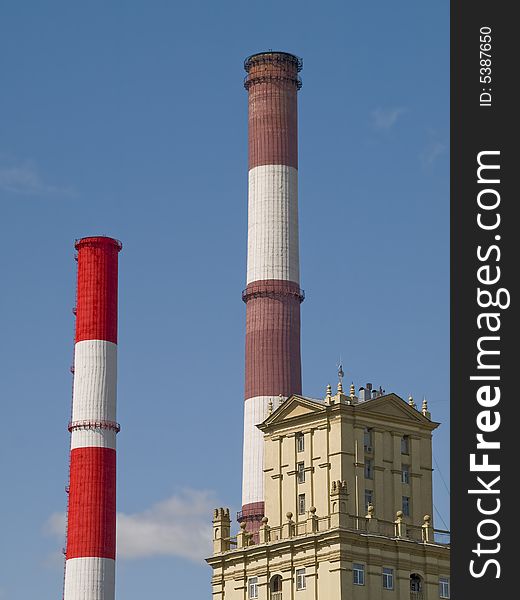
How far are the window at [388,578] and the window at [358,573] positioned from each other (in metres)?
1.49

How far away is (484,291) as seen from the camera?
38406mm

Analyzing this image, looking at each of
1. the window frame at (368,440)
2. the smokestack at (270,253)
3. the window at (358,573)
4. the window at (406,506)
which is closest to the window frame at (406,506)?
the window at (406,506)

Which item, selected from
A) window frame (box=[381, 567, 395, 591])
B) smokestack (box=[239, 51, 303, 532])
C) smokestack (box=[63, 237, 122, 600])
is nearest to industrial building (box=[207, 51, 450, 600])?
window frame (box=[381, 567, 395, 591])

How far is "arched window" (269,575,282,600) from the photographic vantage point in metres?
86.8

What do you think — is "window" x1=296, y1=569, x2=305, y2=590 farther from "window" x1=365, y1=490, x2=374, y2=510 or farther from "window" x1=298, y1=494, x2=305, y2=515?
"window" x1=365, y1=490, x2=374, y2=510

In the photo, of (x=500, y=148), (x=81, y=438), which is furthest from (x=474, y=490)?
(x=81, y=438)

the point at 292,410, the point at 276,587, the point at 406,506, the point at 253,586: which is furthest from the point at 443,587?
the point at 292,410

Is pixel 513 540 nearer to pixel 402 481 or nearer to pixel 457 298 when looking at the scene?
pixel 457 298

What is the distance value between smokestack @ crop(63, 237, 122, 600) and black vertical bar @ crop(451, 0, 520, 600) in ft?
334

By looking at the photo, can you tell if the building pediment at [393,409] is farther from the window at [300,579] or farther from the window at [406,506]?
the window at [300,579]

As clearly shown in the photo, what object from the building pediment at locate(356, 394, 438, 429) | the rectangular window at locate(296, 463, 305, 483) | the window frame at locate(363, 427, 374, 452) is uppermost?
the building pediment at locate(356, 394, 438, 429)

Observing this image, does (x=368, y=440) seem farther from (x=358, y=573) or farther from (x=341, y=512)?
(x=358, y=573)

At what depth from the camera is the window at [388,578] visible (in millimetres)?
85000

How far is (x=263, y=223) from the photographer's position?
443ft
